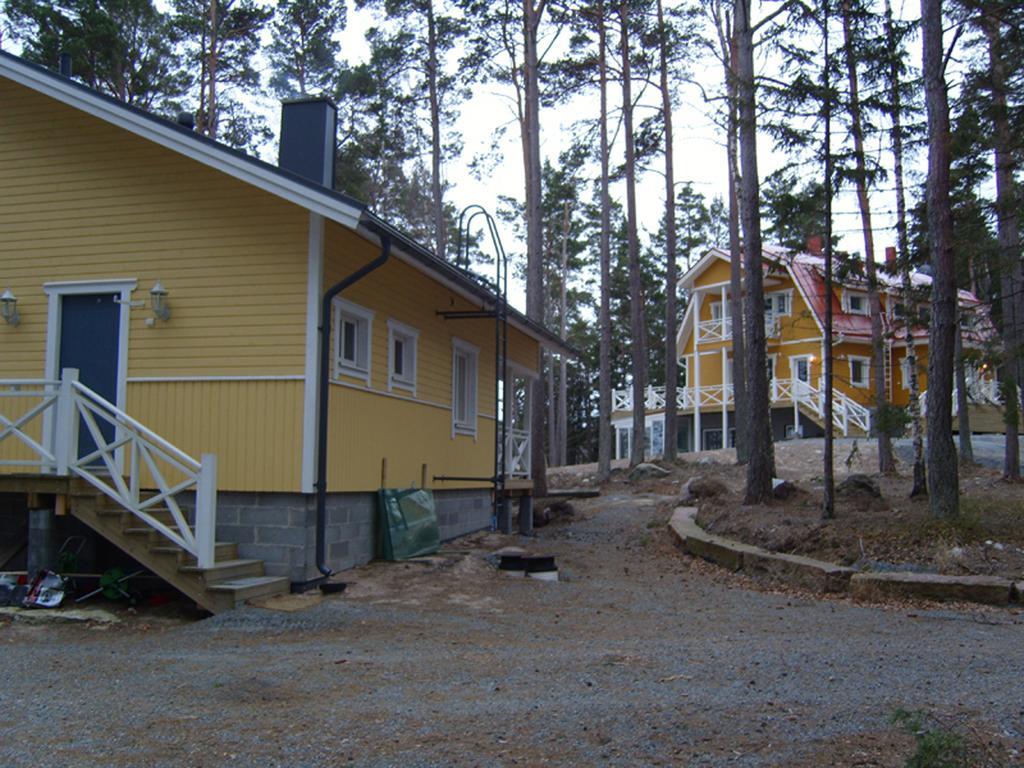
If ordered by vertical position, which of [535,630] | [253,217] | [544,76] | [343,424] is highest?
[544,76]

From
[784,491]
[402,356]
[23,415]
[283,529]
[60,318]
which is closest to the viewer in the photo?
[283,529]

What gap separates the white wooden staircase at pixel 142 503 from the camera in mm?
8430

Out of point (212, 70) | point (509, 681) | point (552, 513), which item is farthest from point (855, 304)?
point (509, 681)

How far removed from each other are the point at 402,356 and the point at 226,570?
439 centimetres

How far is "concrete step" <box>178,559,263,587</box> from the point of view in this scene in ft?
27.7

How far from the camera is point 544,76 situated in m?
23.6

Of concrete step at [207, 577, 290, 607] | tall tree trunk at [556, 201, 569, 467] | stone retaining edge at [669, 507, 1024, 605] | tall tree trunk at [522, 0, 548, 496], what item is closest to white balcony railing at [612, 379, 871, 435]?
tall tree trunk at [556, 201, 569, 467]

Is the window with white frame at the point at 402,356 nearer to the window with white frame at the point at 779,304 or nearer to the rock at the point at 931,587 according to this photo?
the rock at the point at 931,587

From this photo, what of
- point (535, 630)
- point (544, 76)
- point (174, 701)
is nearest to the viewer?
point (174, 701)

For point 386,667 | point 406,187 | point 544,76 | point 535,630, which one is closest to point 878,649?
point 535,630

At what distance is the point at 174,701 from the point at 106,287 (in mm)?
6227

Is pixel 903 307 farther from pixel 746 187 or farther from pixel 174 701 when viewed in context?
pixel 174 701

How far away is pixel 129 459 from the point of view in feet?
32.7

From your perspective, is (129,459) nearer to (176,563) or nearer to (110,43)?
(176,563)
